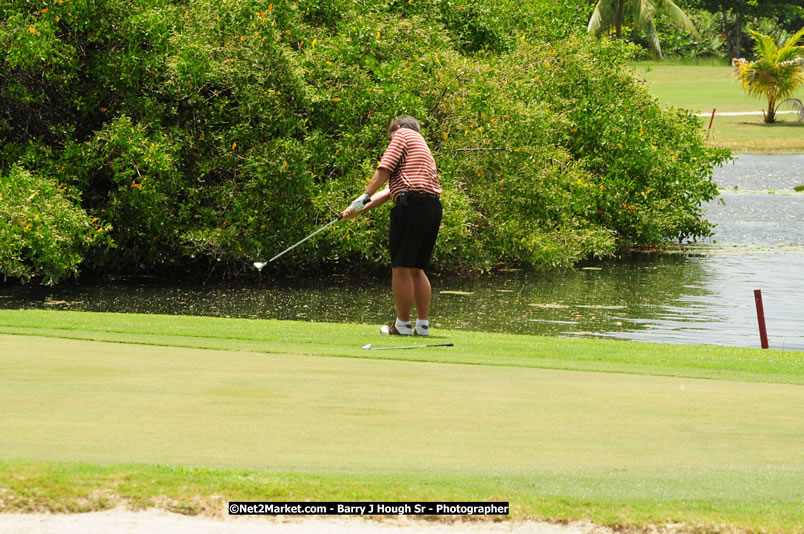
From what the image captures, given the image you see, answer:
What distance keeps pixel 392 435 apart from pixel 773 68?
56.7m

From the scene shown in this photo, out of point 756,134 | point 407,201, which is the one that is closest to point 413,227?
point 407,201

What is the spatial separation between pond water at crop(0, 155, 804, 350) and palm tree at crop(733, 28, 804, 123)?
35110mm

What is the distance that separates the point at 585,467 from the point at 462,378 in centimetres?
238

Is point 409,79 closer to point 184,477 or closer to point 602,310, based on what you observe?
point 602,310

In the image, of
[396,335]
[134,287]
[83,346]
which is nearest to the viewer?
[83,346]

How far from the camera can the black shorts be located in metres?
10.2

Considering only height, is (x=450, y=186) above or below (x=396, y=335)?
above

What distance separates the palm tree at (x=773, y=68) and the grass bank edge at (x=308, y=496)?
5498cm

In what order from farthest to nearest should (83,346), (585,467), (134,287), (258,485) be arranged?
(134,287)
(83,346)
(585,467)
(258,485)

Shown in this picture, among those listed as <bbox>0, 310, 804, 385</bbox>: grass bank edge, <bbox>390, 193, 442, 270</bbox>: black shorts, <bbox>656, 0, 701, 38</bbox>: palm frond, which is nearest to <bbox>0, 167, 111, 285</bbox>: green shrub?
<bbox>0, 310, 804, 385</bbox>: grass bank edge

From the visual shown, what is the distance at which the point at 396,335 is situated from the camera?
10.7 meters

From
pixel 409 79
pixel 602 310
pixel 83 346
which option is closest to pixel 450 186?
pixel 409 79

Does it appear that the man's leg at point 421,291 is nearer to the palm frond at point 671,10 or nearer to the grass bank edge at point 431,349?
the grass bank edge at point 431,349

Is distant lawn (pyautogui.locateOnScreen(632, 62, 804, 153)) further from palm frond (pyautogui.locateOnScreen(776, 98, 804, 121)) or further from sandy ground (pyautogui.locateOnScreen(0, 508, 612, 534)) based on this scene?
sandy ground (pyautogui.locateOnScreen(0, 508, 612, 534))
